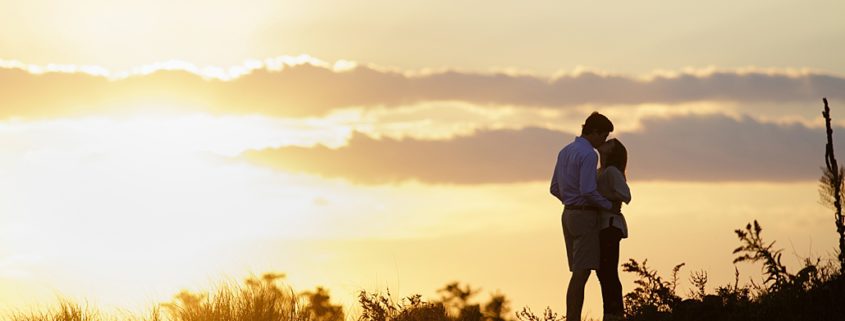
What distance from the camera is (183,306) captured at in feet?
41.2

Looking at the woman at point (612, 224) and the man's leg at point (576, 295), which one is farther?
the man's leg at point (576, 295)

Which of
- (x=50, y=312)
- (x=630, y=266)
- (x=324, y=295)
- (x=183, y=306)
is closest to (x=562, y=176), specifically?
(x=630, y=266)

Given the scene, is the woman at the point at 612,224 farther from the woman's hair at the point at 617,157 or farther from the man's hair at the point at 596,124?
the man's hair at the point at 596,124

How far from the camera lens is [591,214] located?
414 inches

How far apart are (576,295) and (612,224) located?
31.8 inches

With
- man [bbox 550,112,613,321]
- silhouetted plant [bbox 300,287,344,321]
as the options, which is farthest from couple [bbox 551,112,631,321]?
silhouetted plant [bbox 300,287,344,321]

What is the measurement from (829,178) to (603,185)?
2165 mm

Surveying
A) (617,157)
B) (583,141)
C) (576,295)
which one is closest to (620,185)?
(617,157)

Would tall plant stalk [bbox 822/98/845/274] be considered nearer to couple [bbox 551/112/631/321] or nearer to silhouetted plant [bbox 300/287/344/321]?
couple [bbox 551/112/631/321]

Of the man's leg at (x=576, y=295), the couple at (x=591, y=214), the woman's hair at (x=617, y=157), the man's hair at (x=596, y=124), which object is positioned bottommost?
the man's leg at (x=576, y=295)

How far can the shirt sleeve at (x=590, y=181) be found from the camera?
10.3 meters

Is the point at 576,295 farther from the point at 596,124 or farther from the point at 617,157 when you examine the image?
the point at 596,124

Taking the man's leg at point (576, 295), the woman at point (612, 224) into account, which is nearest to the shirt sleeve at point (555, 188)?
the woman at point (612, 224)

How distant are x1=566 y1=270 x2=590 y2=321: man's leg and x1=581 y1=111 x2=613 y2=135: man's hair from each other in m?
1.39
